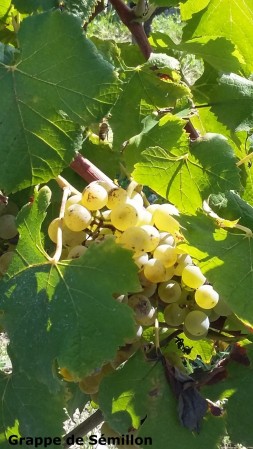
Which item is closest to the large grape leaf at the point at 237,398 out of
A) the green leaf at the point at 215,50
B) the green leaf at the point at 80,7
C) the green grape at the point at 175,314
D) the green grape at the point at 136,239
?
the green grape at the point at 175,314

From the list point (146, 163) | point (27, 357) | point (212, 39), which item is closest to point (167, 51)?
point (212, 39)

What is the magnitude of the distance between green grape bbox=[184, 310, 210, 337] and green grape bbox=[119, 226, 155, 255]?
97 mm

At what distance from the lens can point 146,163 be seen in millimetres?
782

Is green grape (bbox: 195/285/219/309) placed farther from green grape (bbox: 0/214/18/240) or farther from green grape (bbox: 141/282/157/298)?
green grape (bbox: 0/214/18/240)

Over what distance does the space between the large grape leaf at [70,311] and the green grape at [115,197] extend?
0.21ft

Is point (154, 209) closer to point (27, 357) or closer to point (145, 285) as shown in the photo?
point (145, 285)

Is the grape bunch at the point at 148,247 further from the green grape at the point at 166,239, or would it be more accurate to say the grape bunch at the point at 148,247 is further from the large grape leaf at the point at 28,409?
the large grape leaf at the point at 28,409

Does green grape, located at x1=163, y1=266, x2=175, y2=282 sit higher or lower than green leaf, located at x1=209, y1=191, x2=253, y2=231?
lower

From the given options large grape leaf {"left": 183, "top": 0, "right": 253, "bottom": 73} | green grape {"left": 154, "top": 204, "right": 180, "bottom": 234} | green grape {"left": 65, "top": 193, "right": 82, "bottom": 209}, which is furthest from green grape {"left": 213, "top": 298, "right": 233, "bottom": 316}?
large grape leaf {"left": 183, "top": 0, "right": 253, "bottom": 73}

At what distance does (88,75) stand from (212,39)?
0.20 meters

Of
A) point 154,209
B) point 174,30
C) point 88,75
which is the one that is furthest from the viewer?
point 174,30

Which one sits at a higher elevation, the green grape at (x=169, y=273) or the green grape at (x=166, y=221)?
the green grape at (x=166, y=221)

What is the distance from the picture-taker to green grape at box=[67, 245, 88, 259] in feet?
2.40

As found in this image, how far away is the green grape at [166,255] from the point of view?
0.75m
